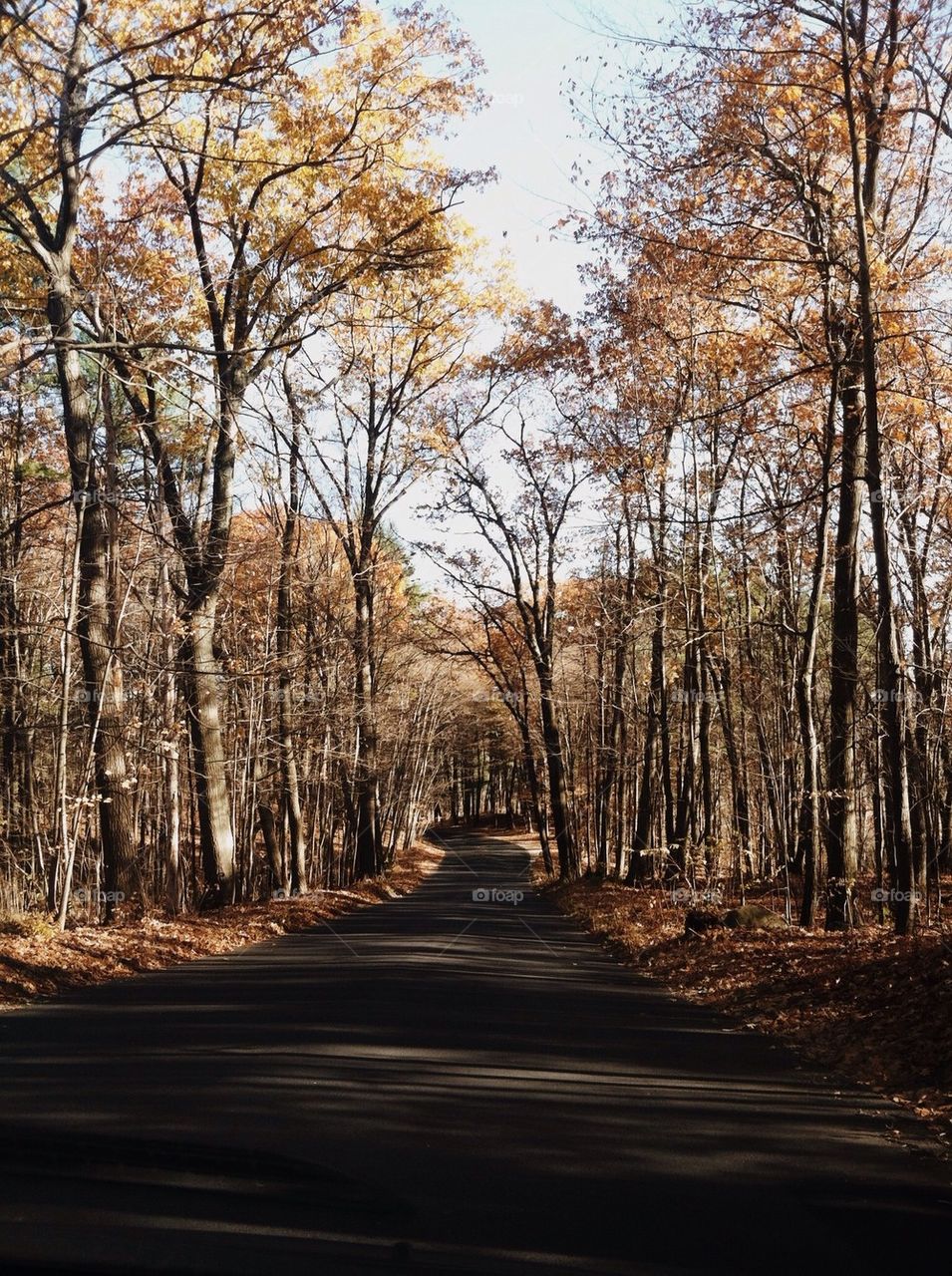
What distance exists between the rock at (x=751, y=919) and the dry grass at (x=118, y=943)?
24.3 feet

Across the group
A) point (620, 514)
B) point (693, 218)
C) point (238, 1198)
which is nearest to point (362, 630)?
point (620, 514)

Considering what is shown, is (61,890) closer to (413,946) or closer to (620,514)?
(413,946)

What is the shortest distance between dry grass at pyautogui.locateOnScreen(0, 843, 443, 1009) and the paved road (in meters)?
1.57

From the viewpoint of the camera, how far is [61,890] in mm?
15812

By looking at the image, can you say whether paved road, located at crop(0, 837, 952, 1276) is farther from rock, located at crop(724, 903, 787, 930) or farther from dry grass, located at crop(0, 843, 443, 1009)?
rock, located at crop(724, 903, 787, 930)

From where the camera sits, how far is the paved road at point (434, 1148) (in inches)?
179

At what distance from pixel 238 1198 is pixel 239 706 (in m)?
24.9

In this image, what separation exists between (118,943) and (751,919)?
29.5 ft

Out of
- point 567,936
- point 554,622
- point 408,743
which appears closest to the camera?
point 567,936

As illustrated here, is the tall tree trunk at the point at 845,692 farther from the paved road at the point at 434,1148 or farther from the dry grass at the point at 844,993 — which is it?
the paved road at the point at 434,1148

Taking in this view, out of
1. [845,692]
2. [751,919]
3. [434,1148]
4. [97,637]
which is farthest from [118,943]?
[845,692]

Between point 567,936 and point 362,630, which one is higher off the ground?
point 362,630

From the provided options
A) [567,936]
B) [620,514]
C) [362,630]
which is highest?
[620,514]

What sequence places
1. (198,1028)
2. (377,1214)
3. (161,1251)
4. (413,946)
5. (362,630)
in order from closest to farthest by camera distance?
(161,1251) → (377,1214) → (198,1028) → (413,946) → (362,630)
